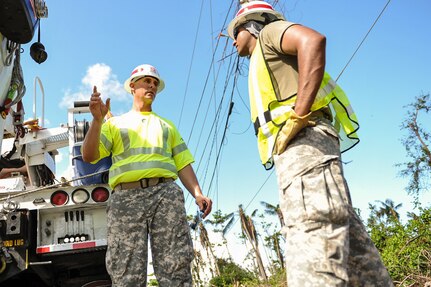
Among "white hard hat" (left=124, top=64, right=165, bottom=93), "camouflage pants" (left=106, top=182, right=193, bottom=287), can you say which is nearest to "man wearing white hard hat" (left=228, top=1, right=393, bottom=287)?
"camouflage pants" (left=106, top=182, right=193, bottom=287)

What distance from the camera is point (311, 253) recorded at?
1.58 m

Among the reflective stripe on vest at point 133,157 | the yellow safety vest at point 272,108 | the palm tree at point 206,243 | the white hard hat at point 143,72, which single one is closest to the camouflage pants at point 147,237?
the reflective stripe on vest at point 133,157

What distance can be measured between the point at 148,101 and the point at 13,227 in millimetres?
1534

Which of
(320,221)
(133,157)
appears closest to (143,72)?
(133,157)

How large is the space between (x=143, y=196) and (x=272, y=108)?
1278mm

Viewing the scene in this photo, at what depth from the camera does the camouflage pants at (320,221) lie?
1.57 meters

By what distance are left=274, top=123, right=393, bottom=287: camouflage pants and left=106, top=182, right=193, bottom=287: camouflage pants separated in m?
1.22

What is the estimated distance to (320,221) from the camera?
5.27 feet

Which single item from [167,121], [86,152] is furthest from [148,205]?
[167,121]

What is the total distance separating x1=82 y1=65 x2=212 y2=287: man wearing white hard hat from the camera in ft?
9.00

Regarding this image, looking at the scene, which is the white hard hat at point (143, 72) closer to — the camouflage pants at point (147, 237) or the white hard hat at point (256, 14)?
the camouflage pants at point (147, 237)

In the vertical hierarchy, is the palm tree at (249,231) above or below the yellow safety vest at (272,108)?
above

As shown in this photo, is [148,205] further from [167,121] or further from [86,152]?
[167,121]

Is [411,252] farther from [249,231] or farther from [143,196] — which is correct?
[249,231]
